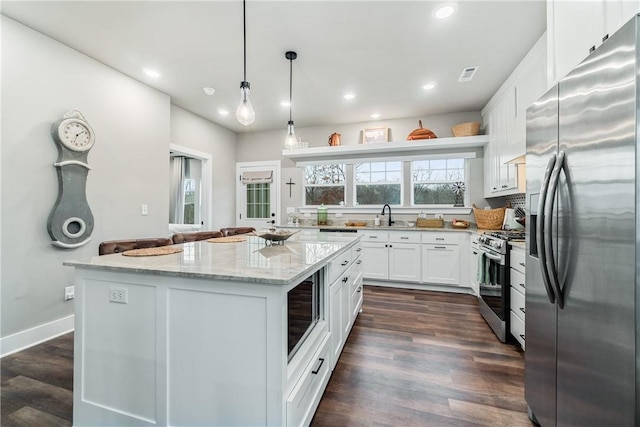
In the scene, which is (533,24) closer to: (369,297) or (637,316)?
(637,316)

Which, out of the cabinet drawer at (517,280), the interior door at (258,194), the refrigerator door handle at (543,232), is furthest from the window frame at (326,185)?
the refrigerator door handle at (543,232)

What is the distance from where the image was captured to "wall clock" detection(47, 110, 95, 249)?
253 centimetres

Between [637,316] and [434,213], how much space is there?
3857 millimetres

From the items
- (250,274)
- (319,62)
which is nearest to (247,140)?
(319,62)

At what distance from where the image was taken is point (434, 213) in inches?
180

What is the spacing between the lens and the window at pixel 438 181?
14.8ft

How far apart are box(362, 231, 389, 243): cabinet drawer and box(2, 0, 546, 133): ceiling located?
1964 mm

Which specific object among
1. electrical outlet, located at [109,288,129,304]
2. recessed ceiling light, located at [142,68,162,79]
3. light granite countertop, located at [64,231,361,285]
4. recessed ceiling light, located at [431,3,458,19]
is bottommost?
electrical outlet, located at [109,288,129,304]

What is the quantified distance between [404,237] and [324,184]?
1871 mm

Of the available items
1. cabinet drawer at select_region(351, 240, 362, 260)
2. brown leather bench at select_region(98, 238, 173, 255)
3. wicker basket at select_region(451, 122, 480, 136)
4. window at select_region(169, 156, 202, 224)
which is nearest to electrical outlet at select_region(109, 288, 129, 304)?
brown leather bench at select_region(98, 238, 173, 255)

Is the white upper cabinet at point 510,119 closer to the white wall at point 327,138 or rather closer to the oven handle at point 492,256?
the white wall at point 327,138

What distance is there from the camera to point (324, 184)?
17.2 ft

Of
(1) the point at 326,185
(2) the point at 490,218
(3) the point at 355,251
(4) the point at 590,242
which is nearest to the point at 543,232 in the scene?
(4) the point at 590,242

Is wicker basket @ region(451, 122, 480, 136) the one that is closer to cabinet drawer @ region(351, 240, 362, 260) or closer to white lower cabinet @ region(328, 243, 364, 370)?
cabinet drawer @ region(351, 240, 362, 260)
